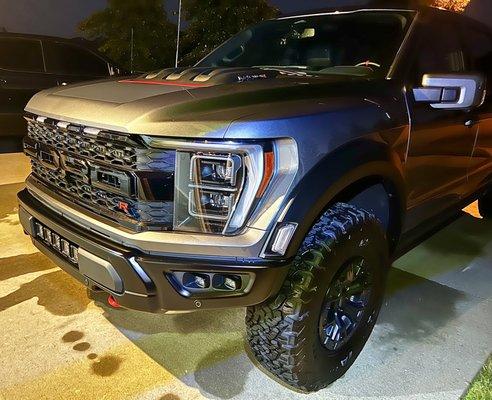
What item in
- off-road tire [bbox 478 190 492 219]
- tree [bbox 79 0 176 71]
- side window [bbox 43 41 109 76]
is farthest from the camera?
tree [bbox 79 0 176 71]

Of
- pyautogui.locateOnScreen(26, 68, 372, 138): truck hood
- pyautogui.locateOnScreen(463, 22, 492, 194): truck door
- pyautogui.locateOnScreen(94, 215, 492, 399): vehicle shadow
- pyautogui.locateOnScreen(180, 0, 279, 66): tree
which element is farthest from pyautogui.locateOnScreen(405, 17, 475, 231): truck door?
pyautogui.locateOnScreen(180, 0, 279, 66): tree

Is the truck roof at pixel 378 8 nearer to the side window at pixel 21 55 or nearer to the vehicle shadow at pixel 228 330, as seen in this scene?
the vehicle shadow at pixel 228 330

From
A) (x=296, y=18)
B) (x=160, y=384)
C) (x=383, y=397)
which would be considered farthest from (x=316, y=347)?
(x=296, y=18)

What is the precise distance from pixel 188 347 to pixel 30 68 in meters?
5.94

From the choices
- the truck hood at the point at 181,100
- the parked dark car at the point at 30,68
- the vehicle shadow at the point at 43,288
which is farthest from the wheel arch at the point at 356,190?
the parked dark car at the point at 30,68

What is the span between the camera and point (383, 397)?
229cm

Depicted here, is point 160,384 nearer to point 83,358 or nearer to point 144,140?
point 83,358

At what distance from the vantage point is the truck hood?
1.78 m

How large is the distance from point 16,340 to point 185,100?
172cm

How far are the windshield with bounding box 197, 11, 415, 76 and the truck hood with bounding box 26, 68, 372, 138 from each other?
366 mm

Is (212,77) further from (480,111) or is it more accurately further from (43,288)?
(480,111)

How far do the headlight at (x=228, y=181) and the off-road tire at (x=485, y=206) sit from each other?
12.7ft

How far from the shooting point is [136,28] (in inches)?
709

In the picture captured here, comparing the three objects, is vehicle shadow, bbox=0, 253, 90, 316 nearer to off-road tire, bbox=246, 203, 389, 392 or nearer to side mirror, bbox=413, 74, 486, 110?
off-road tire, bbox=246, 203, 389, 392
